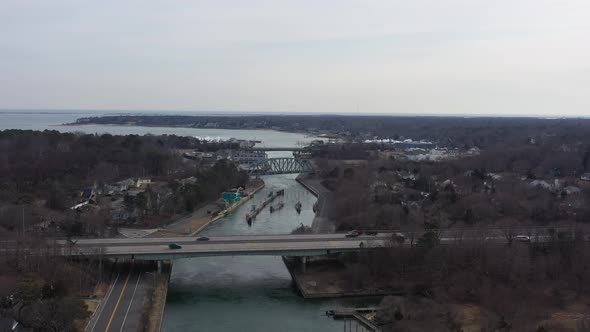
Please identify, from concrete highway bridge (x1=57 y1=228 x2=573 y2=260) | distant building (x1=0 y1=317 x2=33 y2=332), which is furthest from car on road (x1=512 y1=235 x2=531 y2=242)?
distant building (x1=0 y1=317 x2=33 y2=332)

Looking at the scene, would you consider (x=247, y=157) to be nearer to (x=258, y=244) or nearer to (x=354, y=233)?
(x=354, y=233)

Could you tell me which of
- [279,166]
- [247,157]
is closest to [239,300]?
[279,166]

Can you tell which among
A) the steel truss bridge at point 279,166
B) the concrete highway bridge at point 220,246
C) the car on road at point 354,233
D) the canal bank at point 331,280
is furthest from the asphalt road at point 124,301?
the steel truss bridge at point 279,166

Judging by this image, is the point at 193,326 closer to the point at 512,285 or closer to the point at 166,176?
the point at 512,285

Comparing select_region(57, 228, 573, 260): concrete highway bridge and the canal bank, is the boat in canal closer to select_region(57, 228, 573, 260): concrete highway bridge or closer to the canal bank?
select_region(57, 228, 573, 260): concrete highway bridge

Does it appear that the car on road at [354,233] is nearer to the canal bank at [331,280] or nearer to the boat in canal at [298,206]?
the canal bank at [331,280]

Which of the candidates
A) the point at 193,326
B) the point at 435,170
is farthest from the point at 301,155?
the point at 193,326
